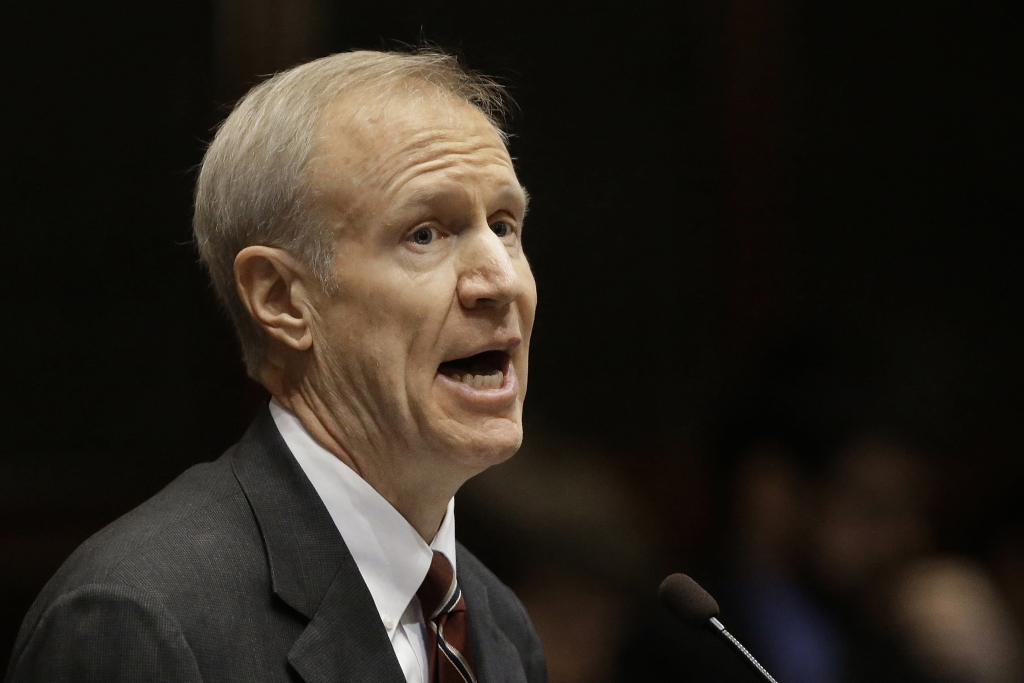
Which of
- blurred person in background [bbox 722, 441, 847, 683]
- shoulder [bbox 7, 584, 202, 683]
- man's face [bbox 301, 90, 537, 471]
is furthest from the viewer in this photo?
blurred person in background [bbox 722, 441, 847, 683]

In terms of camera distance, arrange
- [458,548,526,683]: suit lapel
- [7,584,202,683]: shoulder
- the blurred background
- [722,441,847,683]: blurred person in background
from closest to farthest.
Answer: [7,584,202,683]: shoulder, [458,548,526,683]: suit lapel, the blurred background, [722,441,847,683]: blurred person in background

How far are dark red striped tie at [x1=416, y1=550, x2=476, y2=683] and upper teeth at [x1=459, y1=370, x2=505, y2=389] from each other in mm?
253

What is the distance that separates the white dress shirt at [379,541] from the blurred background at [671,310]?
2.48 ft

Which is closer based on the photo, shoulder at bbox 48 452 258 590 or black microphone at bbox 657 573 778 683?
shoulder at bbox 48 452 258 590

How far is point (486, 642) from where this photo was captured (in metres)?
1.59

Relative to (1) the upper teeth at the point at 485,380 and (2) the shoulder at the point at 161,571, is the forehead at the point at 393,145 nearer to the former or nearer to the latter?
(1) the upper teeth at the point at 485,380

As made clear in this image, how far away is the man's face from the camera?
1398 mm

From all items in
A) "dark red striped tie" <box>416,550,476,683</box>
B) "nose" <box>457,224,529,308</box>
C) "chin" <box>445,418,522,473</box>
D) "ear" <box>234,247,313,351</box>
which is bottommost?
"dark red striped tie" <box>416,550,476,683</box>

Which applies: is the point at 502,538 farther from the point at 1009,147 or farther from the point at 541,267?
the point at 1009,147

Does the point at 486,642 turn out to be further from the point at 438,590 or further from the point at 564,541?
the point at 564,541

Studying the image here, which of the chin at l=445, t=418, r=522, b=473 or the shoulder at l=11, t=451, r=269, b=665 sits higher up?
the chin at l=445, t=418, r=522, b=473

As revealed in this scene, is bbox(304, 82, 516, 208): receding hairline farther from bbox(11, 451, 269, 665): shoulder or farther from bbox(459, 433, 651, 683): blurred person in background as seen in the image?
bbox(459, 433, 651, 683): blurred person in background

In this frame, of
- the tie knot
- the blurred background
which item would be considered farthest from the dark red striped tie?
the blurred background

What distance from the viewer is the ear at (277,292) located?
1431 millimetres
